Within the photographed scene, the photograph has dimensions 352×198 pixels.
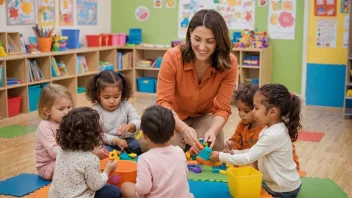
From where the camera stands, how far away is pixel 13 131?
15.9ft

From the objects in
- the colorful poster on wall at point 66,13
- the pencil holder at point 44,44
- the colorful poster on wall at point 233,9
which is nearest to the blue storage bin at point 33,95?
the pencil holder at point 44,44

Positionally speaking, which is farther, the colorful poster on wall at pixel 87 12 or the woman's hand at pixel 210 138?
the colorful poster on wall at pixel 87 12

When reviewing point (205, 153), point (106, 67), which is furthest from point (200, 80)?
point (106, 67)

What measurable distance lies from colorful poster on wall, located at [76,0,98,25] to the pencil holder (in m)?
1.11

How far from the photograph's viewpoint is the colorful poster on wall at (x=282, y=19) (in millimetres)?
6547

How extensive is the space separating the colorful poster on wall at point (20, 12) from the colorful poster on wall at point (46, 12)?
116mm

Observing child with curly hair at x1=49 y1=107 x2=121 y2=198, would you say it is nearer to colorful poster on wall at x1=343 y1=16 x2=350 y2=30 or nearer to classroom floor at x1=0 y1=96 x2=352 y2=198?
classroom floor at x1=0 y1=96 x2=352 y2=198

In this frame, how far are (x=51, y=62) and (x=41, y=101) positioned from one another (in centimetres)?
315

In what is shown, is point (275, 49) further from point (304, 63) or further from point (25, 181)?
point (25, 181)

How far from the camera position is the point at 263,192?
272cm

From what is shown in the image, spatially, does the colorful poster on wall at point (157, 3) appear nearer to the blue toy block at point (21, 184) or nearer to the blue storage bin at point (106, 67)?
the blue storage bin at point (106, 67)

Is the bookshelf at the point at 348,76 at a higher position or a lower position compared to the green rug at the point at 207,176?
higher

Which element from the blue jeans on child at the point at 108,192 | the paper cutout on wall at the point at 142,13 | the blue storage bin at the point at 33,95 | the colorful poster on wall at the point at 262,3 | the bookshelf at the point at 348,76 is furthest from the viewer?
the paper cutout on wall at the point at 142,13

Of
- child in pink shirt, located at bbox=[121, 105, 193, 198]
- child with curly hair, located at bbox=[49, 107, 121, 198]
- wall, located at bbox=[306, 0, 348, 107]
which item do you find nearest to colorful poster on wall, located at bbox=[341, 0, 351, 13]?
Result: wall, located at bbox=[306, 0, 348, 107]
